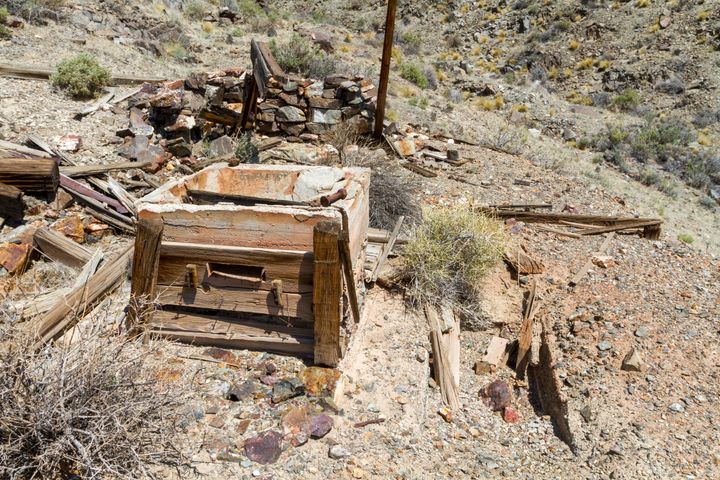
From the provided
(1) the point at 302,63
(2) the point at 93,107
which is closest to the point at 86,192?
(2) the point at 93,107

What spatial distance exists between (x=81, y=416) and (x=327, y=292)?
1.67 meters

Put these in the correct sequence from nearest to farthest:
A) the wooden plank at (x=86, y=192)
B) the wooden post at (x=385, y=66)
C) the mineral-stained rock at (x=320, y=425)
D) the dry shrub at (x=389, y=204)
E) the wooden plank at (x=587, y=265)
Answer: the mineral-stained rock at (x=320, y=425), the wooden plank at (x=587, y=265), the wooden plank at (x=86, y=192), the dry shrub at (x=389, y=204), the wooden post at (x=385, y=66)

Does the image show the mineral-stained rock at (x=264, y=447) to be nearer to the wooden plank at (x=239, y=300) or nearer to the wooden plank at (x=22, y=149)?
the wooden plank at (x=239, y=300)

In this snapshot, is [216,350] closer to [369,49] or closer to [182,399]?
[182,399]

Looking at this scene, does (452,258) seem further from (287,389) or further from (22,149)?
(22,149)

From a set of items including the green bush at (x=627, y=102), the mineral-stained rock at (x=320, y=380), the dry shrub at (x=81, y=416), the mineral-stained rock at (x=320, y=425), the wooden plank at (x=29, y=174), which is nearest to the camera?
the dry shrub at (x=81, y=416)

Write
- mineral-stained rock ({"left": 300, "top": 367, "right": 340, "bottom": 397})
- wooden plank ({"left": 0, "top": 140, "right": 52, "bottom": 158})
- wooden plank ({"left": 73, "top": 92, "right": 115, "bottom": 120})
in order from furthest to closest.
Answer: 1. wooden plank ({"left": 73, "top": 92, "right": 115, "bottom": 120})
2. wooden plank ({"left": 0, "top": 140, "right": 52, "bottom": 158})
3. mineral-stained rock ({"left": 300, "top": 367, "right": 340, "bottom": 397})

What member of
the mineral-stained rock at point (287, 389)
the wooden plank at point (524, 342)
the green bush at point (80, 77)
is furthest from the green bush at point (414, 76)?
the mineral-stained rock at point (287, 389)

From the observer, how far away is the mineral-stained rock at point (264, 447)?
317 cm

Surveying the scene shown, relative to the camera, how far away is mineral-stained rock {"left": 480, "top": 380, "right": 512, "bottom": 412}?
4445mm

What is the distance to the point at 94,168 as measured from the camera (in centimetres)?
654

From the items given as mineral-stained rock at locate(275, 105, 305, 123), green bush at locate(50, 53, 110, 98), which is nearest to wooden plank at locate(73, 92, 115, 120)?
green bush at locate(50, 53, 110, 98)

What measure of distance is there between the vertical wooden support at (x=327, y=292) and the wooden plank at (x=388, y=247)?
5.26 feet

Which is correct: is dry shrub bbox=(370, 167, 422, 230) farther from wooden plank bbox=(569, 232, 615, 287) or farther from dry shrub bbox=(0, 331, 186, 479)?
dry shrub bbox=(0, 331, 186, 479)
